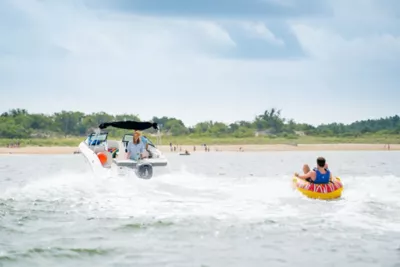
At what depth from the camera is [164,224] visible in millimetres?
12883

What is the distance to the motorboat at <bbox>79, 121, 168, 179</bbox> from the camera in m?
19.9

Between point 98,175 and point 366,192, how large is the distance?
9.34 meters

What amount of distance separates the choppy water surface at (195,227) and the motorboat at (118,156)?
0.72 meters

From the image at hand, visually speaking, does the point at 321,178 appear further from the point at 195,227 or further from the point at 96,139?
the point at 96,139

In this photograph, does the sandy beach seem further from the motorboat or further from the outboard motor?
the outboard motor

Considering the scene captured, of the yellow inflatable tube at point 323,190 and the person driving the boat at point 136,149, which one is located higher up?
the person driving the boat at point 136,149

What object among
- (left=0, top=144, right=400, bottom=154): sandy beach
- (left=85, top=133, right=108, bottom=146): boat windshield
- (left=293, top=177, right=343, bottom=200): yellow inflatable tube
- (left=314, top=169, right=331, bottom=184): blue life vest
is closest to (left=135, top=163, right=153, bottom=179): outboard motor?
(left=85, top=133, right=108, bottom=146): boat windshield

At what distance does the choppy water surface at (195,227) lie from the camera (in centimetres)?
1005

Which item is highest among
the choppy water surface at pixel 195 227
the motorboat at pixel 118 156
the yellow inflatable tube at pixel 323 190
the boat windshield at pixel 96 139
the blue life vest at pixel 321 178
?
the boat windshield at pixel 96 139

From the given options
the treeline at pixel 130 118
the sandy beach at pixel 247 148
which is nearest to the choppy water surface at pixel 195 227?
the sandy beach at pixel 247 148

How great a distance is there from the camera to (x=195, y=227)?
12.5 m

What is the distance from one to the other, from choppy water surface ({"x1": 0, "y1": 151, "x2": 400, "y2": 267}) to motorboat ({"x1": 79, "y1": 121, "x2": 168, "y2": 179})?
0.72 meters

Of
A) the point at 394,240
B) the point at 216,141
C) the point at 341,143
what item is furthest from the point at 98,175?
the point at 341,143

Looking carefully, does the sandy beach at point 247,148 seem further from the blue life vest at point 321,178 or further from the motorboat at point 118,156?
the blue life vest at point 321,178
